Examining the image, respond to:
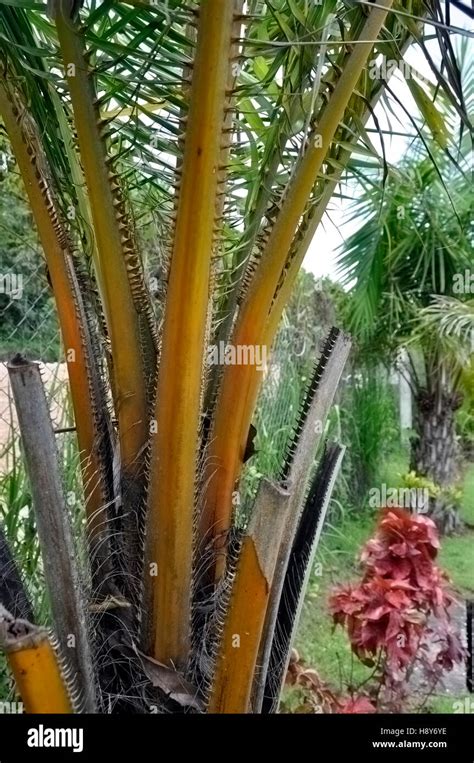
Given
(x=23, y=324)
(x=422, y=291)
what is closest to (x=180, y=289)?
(x=23, y=324)

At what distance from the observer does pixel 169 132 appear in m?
0.69

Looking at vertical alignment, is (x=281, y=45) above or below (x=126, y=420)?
above

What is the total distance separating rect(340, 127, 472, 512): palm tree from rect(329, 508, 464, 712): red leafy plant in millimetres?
112

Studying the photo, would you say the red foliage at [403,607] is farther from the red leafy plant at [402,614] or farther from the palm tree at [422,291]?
the palm tree at [422,291]

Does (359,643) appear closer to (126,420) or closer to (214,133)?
(126,420)

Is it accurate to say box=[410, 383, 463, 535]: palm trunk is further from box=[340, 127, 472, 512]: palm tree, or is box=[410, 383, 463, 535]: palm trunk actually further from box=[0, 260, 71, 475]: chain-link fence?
box=[0, 260, 71, 475]: chain-link fence

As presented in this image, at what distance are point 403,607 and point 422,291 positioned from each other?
0.50 m

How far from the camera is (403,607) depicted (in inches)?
37.7

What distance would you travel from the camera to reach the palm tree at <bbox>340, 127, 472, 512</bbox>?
3.31 ft

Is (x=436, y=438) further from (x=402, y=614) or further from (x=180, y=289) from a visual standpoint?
(x=180, y=289)

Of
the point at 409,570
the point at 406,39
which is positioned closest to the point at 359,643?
the point at 409,570

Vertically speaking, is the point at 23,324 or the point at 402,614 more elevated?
the point at 23,324

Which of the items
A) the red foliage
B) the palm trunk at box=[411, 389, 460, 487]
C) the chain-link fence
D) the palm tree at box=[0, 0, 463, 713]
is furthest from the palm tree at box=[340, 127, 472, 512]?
the chain-link fence

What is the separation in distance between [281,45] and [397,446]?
69 centimetres
